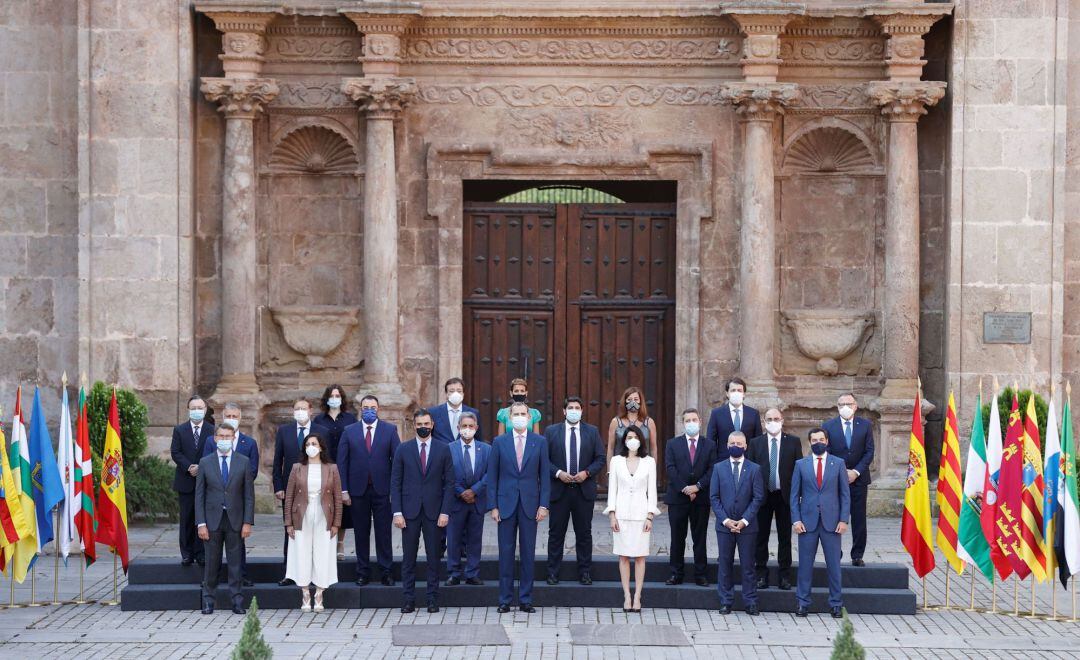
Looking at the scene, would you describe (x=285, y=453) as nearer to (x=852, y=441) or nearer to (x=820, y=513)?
(x=820, y=513)

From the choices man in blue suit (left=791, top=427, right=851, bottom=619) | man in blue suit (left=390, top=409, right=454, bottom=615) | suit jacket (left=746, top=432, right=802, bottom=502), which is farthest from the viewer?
suit jacket (left=746, top=432, right=802, bottom=502)

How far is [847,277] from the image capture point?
2133 centimetres

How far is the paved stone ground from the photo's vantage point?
14.2 metres

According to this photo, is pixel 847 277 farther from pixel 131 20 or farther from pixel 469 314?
pixel 131 20

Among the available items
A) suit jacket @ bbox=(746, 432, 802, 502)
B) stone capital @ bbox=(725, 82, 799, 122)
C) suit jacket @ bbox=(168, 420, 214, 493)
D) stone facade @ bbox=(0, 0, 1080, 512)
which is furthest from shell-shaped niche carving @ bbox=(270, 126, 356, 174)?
suit jacket @ bbox=(746, 432, 802, 502)

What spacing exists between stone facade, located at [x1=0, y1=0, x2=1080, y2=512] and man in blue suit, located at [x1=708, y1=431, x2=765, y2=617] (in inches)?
209

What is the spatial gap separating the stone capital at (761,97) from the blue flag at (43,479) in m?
8.56

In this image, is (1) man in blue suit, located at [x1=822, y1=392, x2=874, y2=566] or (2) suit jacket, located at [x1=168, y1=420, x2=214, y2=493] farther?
(1) man in blue suit, located at [x1=822, y1=392, x2=874, y2=566]

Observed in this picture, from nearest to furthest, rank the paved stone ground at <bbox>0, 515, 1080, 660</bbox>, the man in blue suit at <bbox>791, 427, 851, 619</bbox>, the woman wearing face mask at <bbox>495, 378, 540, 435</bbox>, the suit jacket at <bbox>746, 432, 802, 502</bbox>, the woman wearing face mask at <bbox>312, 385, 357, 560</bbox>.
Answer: the paved stone ground at <bbox>0, 515, 1080, 660</bbox>, the man in blue suit at <bbox>791, 427, 851, 619</bbox>, the suit jacket at <bbox>746, 432, 802, 502</bbox>, the woman wearing face mask at <bbox>495, 378, 540, 435</bbox>, the woman wearing face mask at <bbox>312, 385, 357, 560</bbox>

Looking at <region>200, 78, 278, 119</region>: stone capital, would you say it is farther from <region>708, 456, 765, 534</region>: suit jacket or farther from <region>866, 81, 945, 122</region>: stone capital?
<region>708, 456, 765, 534</region>: suit jacket

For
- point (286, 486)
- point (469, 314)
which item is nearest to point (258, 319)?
point (469, 314)

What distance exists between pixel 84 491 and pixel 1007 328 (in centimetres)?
1023

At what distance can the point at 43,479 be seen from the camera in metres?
16.6

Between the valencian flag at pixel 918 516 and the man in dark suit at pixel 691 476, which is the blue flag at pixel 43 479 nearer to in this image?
the man in dark suit at pixel 691 476
